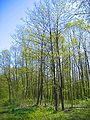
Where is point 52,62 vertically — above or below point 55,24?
below

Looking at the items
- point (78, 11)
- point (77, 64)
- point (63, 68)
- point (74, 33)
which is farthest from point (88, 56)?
point (78, 11)

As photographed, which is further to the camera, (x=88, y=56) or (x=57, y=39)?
(x=88, y=56)

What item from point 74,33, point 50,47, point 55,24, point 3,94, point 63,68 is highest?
point 74,33

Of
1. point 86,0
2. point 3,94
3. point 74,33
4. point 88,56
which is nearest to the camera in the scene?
point 86,0

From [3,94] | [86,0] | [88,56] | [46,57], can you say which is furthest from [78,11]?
[3,94]

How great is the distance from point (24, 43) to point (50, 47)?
18.7ft

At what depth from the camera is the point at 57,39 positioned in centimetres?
2053

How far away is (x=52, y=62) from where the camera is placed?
66.4 ft

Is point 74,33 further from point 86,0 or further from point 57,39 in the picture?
point 86,0

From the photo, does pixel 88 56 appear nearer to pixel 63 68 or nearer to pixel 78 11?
pixel 63 68

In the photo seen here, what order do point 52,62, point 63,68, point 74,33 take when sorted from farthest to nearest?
point 74,33, point 63,68, point 52,62

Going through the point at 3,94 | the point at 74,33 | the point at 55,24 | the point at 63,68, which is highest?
the point at 74,33

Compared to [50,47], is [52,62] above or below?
below

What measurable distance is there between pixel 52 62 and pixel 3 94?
28423mm
